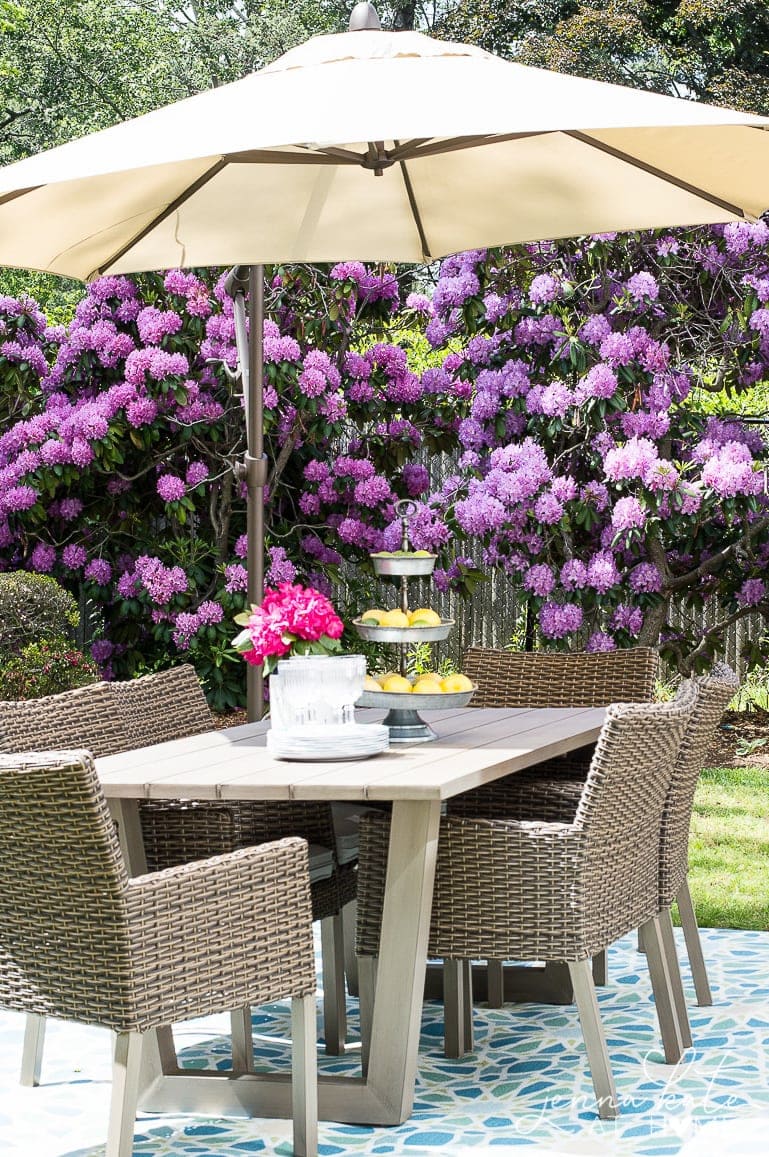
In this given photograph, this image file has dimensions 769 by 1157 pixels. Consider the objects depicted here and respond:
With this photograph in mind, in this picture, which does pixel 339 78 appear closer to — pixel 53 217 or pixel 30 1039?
pixel 53 217

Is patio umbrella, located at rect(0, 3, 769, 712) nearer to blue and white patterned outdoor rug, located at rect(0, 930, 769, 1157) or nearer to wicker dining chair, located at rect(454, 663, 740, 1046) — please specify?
wicker dining chair, located at rect(454, 663, 740, 1046)

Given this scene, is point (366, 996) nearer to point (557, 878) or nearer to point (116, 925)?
point (557, 878)

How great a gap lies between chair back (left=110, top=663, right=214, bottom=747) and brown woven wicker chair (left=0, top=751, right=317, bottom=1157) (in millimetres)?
1100

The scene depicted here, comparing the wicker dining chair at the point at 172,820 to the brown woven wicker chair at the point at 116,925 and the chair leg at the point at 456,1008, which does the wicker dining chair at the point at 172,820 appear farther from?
the brown woven wicker chair at the point at 116,925

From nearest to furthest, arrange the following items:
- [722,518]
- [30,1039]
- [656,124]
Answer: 1. [656,124]
2. [30,1039]
3. [722,518]

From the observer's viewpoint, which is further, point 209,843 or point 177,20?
point 177,20

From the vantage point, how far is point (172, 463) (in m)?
8.03

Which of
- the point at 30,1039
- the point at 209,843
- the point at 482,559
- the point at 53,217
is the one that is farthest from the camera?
the point at 482,559

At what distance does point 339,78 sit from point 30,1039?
2.23 meters

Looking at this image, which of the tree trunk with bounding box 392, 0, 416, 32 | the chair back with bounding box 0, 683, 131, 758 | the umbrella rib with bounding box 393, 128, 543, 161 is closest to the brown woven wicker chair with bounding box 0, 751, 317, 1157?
the chair back with bounding box 0, 683, 131, 758

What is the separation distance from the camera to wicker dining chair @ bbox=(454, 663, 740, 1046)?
11.5 ft

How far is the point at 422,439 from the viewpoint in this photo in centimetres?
808

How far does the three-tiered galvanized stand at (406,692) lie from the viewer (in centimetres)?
327

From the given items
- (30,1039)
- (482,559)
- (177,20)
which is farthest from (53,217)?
(177,20)
